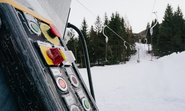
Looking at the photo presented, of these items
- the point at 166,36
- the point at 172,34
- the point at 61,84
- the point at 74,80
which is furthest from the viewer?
the point at 166,36

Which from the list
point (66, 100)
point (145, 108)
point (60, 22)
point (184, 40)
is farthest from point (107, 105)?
point (184, 40)

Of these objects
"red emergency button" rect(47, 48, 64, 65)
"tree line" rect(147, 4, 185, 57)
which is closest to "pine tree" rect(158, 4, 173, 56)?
"tree line" rect(147, 4, 185, 57)

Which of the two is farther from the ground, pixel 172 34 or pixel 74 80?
pixel 172 34

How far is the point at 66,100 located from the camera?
769mm

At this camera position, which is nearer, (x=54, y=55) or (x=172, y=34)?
(x=54, y=55)

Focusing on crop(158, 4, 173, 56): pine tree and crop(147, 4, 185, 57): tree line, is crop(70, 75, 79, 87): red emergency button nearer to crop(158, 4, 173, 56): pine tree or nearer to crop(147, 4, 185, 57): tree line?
crop(147, 4, 185, 57): tree line

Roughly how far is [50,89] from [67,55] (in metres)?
0.33

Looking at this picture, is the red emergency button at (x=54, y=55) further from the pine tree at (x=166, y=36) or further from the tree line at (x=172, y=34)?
the pine tree at (x=166, y=36)

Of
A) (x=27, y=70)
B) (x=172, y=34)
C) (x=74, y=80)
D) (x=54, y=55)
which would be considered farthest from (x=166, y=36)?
(x=27, y=70)

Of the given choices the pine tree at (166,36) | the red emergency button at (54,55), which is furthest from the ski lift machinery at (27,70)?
the pine tree at (166,36)

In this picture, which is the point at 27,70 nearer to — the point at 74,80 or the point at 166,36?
the point at 74,80

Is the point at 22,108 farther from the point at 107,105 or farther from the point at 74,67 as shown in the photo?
the point at 107,105

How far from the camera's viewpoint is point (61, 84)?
79 cm

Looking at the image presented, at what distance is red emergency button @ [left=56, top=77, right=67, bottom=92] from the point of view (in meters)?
0.77
